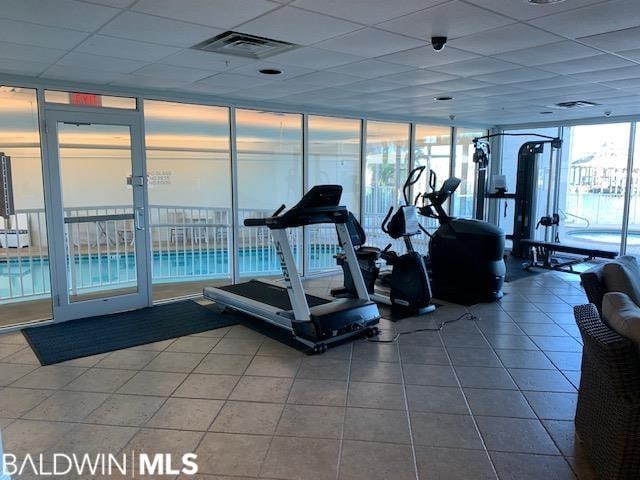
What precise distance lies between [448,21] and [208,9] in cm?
139

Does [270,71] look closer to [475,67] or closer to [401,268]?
[475,67]

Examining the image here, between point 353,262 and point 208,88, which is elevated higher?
point 208,88

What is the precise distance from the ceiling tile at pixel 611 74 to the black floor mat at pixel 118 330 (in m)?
4.14

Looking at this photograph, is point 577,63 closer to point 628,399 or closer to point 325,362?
point 628,399

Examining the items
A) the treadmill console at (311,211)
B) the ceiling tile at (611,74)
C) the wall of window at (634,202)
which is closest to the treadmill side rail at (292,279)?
the treadmill console at (311,211)

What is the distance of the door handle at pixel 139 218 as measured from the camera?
4930 millimetres

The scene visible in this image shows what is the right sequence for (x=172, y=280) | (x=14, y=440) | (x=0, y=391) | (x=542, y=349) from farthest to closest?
(x=172, y=280), (x=542, y=349), (x=0, y=391), (x=14, y=440)

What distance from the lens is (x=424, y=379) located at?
328 centimetres

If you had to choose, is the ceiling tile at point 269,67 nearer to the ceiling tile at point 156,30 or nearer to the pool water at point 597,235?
the ceiling tile at point 156,30

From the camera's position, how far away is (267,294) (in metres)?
4.88

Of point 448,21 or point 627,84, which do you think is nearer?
point 448,21

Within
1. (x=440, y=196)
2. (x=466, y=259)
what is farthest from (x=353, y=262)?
(x=440, y=196)

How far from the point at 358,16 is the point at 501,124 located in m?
6.93

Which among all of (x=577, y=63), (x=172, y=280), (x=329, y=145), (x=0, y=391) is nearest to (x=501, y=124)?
(x=329, y=145)
